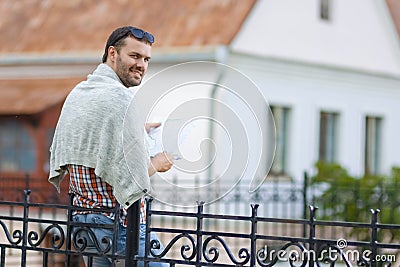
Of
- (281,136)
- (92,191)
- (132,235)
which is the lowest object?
(132,235)

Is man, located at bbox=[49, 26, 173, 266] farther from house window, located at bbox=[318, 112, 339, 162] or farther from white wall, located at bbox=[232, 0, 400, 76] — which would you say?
house window, located at bbox=[318, 112, 339, 162]

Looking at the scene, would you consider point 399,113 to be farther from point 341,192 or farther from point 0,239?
point 0,239

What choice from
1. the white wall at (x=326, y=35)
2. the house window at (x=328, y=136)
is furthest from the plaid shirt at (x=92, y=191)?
the house window at (x=328, y=136)

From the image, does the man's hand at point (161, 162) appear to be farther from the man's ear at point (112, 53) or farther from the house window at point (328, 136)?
the house window at point (328, 136)

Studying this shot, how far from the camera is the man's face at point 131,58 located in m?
5.28

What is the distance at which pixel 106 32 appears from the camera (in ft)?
63.4

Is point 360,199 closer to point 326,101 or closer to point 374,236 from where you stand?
point 326,101

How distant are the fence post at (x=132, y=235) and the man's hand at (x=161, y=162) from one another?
214 mm

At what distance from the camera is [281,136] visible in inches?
778

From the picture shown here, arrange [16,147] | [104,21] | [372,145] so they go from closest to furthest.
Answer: [16,147] < [104,21] < [372,145]

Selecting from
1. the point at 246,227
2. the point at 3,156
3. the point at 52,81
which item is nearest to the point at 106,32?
the point at 52,81

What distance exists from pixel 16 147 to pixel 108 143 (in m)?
14.8

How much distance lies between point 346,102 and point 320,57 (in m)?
1.45

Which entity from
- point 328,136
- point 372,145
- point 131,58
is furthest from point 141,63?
point 372,145
